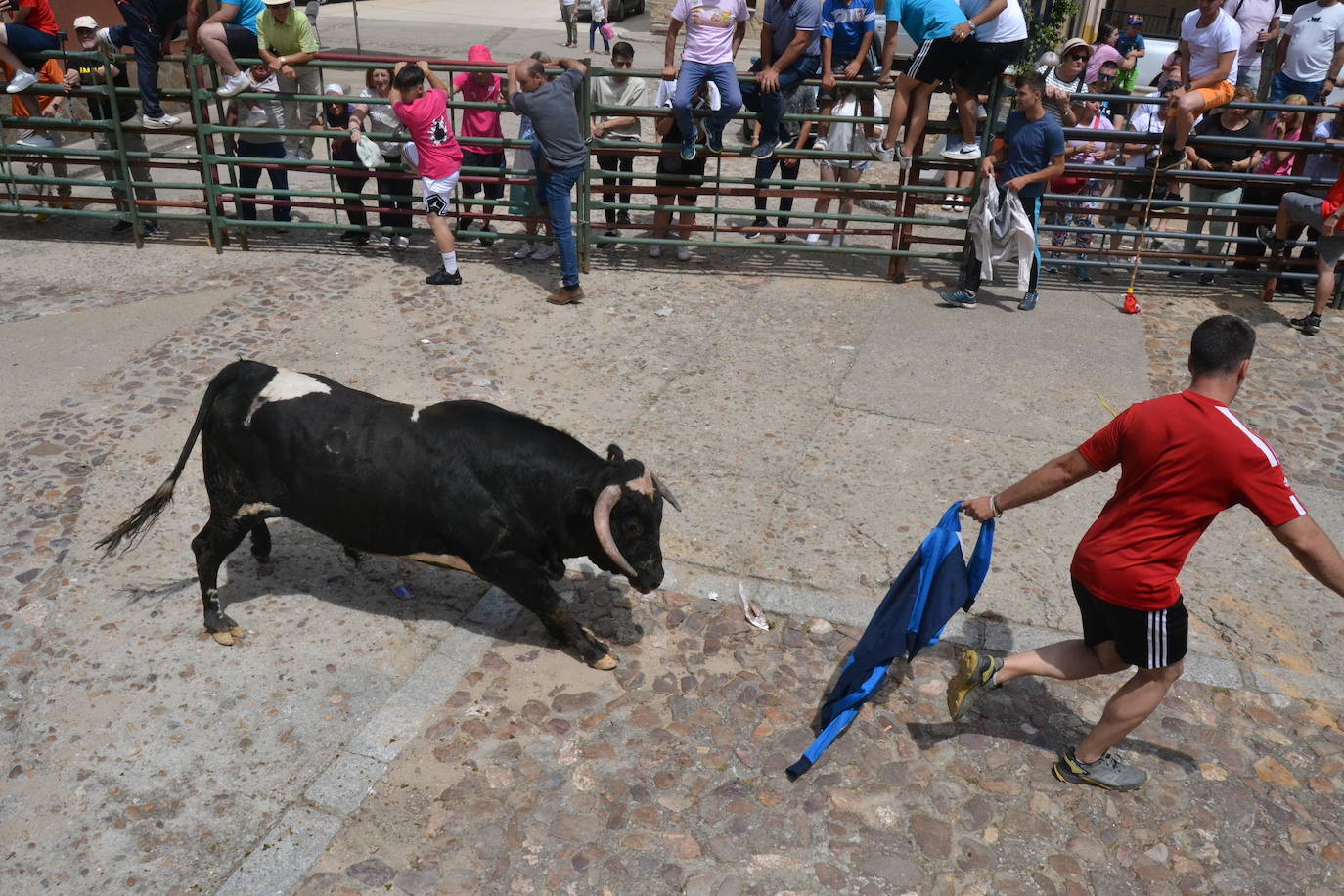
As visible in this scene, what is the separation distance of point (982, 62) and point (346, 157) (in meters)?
5.72

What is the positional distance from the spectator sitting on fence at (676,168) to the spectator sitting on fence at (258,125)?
11.2 feet

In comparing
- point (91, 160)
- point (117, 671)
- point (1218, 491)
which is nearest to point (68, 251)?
point (91, 160)

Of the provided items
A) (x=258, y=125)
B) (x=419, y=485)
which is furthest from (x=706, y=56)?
(x=419, y=485)

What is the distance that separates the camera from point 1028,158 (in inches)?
346

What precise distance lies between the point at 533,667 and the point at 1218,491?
9.52 ft

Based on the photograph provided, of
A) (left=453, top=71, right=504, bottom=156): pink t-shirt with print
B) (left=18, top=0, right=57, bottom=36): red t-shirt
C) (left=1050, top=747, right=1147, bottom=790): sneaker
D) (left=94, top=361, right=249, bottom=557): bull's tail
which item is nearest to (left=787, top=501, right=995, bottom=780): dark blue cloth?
(left=1050, top=747, right=1147, bottom=790): sneaker

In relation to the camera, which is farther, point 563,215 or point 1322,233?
point 1322,233

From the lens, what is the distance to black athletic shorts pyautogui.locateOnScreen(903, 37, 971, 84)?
8750mm

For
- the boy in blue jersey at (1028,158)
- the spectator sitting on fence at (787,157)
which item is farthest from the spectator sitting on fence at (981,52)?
the spectator sitting on fence at (787,157)

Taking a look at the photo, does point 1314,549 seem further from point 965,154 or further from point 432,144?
point 432,144

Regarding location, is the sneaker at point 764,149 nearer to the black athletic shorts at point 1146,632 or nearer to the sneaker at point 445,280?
the sneaker at point 445,280

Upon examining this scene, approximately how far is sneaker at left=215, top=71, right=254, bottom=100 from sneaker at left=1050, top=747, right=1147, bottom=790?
863 cm

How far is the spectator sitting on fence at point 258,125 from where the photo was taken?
9742 millimetres

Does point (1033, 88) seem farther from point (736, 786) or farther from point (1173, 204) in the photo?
point (736, 786)
